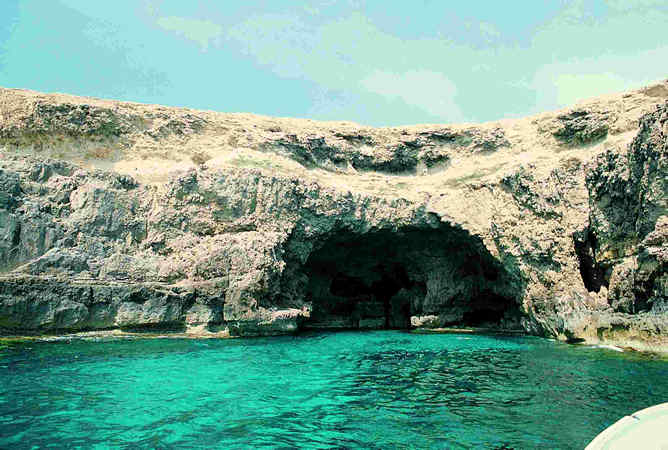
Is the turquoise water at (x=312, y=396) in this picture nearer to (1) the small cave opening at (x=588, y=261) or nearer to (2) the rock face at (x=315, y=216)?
(2) the rock face at (x=315, y=216)

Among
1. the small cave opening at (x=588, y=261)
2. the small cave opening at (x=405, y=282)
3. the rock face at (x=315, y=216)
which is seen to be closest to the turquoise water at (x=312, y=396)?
the rock face at (x=315, y=216)

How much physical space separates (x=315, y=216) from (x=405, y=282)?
11410 millimetres

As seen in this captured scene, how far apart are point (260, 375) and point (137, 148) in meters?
19.2

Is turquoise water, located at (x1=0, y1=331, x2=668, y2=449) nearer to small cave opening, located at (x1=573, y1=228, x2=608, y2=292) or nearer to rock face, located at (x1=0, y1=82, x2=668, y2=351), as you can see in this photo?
rock face, located at (x1=0, y1=82, x2=668, y2=351)

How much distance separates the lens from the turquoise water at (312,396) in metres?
8.22

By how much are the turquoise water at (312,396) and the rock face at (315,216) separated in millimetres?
3832

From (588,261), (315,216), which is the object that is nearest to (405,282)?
(315,216)

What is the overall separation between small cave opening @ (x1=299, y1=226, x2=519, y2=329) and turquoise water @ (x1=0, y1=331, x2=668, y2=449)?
37.0 ft

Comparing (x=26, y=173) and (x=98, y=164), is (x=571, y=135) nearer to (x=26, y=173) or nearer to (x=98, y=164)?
(x=98, y=164)

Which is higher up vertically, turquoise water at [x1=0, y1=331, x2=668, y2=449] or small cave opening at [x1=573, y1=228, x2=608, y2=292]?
small cave opening at [x1=573, y1=228, x2=608, y2=292]

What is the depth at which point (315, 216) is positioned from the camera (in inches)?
1079

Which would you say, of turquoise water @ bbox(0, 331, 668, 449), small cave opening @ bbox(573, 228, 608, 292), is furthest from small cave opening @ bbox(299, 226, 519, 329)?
turquoise water @ bbox(0, 331, 668, 449)

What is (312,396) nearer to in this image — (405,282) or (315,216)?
(315,216)

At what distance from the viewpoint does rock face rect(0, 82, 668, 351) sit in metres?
20.5
